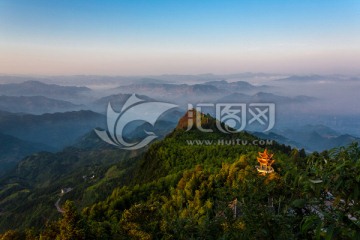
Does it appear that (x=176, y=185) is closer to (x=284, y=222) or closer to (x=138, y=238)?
(x=138, y=238)

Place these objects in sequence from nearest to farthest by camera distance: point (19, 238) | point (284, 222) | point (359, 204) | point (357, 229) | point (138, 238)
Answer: point (357, 229) < point (359, 204) < point (284, 222) < point (138, 238) < point (19, 238)

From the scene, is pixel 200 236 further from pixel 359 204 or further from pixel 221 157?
pixel 221 157

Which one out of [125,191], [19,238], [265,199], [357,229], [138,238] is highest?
[357,229]

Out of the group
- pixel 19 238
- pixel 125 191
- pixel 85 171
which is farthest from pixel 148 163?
pixel 85 171

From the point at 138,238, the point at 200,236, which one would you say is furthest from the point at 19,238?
the point at 200,236

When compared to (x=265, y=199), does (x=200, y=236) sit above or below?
below

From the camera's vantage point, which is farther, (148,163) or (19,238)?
(148,163)

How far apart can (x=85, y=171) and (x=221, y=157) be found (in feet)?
505

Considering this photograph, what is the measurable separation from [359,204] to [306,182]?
71 centimetres

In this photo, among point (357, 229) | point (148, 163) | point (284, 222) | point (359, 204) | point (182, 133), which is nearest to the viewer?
point (357, 229)

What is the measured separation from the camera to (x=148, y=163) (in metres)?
74.4

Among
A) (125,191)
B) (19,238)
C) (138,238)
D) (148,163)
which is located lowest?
(148,163)

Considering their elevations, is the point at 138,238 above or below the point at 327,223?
below

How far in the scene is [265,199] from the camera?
261 inches
